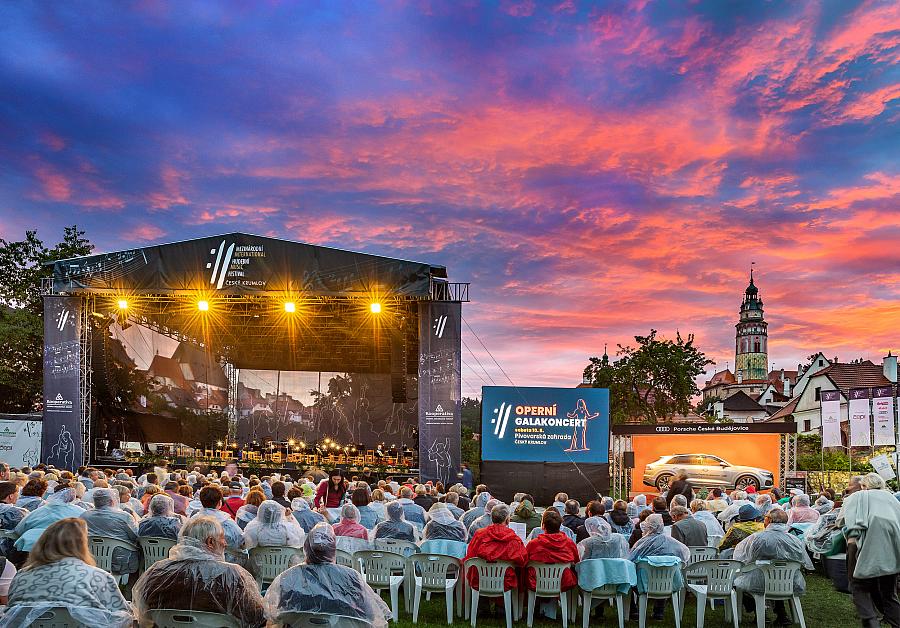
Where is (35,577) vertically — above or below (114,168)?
below

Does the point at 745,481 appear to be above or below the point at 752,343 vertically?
below

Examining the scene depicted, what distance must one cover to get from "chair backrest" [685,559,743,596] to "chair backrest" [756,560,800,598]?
24cm

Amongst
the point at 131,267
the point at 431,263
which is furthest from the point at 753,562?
the point at 131,267

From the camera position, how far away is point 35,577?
352 centimetres

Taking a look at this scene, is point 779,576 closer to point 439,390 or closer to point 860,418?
point 439,390

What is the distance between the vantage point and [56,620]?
11.4 ft

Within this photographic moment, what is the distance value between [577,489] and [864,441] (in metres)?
6.84

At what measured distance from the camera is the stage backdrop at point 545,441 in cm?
1773

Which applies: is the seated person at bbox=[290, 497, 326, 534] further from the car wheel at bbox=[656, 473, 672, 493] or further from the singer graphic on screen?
the car wheel at bbox=[656, 473, 672, 493]

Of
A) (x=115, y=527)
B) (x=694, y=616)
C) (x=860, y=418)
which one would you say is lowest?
(x=694, y=616)

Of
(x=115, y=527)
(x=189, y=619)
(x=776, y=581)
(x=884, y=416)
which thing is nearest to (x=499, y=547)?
(x=776, y=581)

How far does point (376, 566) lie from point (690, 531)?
131 inches

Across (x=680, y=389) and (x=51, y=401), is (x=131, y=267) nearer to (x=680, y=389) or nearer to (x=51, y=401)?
(x=51, y=401)

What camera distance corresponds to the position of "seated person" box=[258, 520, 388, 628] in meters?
3.88
